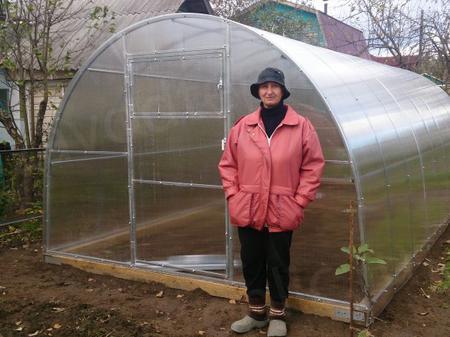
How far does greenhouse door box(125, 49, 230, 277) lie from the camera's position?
521cm

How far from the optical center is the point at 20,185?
8422mm

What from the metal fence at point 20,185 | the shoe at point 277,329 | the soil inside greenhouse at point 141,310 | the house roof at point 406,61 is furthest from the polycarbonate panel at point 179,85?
the house roof at point 406,61

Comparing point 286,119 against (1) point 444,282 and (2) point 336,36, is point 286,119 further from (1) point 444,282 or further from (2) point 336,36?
(2) point 336,36

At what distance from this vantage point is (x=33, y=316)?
4.89m

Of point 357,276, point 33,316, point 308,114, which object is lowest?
point 33,316

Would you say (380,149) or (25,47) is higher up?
(25,47)

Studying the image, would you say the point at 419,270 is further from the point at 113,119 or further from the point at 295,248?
the point at 113,119

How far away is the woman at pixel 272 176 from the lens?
4023 millimetres

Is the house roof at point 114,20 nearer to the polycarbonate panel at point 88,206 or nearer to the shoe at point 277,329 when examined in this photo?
the polycarbonate panel at point 88,206

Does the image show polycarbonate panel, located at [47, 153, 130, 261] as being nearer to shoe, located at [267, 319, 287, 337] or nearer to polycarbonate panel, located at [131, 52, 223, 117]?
polycarbonate panel, located at [131, 52, 223, 117]

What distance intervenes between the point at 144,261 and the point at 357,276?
2516 mm

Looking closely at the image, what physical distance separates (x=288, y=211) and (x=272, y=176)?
0.31m

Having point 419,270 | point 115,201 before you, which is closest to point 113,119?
point 115,201

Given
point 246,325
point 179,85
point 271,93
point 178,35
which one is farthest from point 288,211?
point 178,35
